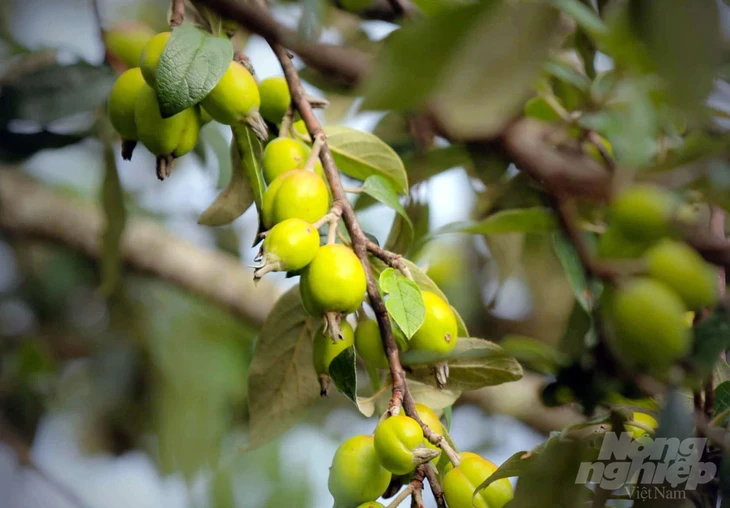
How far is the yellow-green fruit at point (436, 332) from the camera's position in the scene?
0.53 metres

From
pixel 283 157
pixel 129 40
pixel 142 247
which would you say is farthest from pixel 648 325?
pixel 142 247

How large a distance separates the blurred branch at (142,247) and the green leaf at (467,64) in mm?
1261

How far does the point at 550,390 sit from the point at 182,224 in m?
1.53

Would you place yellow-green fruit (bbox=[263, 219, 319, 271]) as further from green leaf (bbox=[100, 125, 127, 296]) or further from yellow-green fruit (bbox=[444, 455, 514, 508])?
green leaf (bbox=[100, 125, 127, 296])

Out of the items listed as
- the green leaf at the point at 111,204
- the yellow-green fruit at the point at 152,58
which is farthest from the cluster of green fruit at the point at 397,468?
the green leaf at the point at 111,204

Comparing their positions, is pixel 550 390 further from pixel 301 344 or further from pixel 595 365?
pixel 301 344

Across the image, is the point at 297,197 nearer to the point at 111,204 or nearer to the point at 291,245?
the point at 291,245

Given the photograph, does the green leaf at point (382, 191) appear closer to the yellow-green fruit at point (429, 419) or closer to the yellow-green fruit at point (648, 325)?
the yellow-green fruit at point (429, 419)

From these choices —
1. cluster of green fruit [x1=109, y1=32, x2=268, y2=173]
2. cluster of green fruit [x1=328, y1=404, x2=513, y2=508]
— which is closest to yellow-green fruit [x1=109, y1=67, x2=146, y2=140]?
cluster of green fruit [x1=109, y1=32, x2=268, y2=173]

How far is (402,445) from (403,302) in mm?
101

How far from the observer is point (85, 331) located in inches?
68.8

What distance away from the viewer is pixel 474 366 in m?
0.58

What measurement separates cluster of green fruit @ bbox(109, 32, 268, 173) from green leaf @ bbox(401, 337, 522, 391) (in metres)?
0.23

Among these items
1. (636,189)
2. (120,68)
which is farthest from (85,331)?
(636,189)
